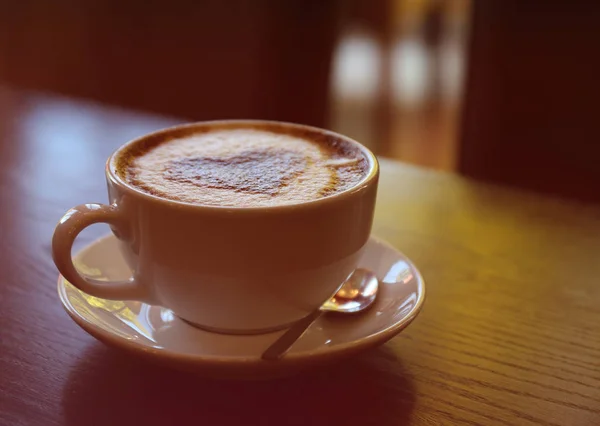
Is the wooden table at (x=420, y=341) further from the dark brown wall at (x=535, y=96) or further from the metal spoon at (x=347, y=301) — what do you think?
the dark brown wall at (x=535, y=96)

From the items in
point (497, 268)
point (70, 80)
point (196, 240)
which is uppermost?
point (196, 240)

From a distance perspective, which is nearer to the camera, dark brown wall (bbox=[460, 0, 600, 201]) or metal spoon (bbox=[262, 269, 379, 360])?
metal spoon (bbox=[262, 269, 379, 360])

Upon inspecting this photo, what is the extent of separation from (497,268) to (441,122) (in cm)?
235

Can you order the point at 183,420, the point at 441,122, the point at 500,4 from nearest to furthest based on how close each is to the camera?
the point at 183,420 < the point at 500,4 < the point at 441,122

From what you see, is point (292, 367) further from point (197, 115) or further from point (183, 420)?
point (197, 115)

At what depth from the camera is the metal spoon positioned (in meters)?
0.50

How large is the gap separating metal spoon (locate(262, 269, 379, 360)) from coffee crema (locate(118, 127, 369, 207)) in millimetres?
98

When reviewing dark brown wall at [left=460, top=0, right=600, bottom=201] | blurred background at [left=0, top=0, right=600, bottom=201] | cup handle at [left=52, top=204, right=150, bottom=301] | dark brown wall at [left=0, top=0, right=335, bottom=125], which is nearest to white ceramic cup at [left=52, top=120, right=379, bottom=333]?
cup handle at [left=52, top=204, right=150, bottom=301]

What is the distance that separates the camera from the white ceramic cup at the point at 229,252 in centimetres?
44

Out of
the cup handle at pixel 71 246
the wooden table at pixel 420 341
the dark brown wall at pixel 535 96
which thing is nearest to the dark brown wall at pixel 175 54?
the dark brown wall at pixel 535 96

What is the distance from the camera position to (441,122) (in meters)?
2.92

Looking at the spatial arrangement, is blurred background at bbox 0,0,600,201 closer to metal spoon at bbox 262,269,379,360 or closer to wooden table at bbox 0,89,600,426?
wooden table at bbox 0,89,600,426

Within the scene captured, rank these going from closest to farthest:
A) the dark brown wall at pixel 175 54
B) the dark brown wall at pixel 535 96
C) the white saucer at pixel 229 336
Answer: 1. the white saucer at pixel 229 336
2. the dark brown wall at pixel 535 96
3. the dark brown wall at pixel 175 54

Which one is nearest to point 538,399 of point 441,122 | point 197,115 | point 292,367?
point 292,367
